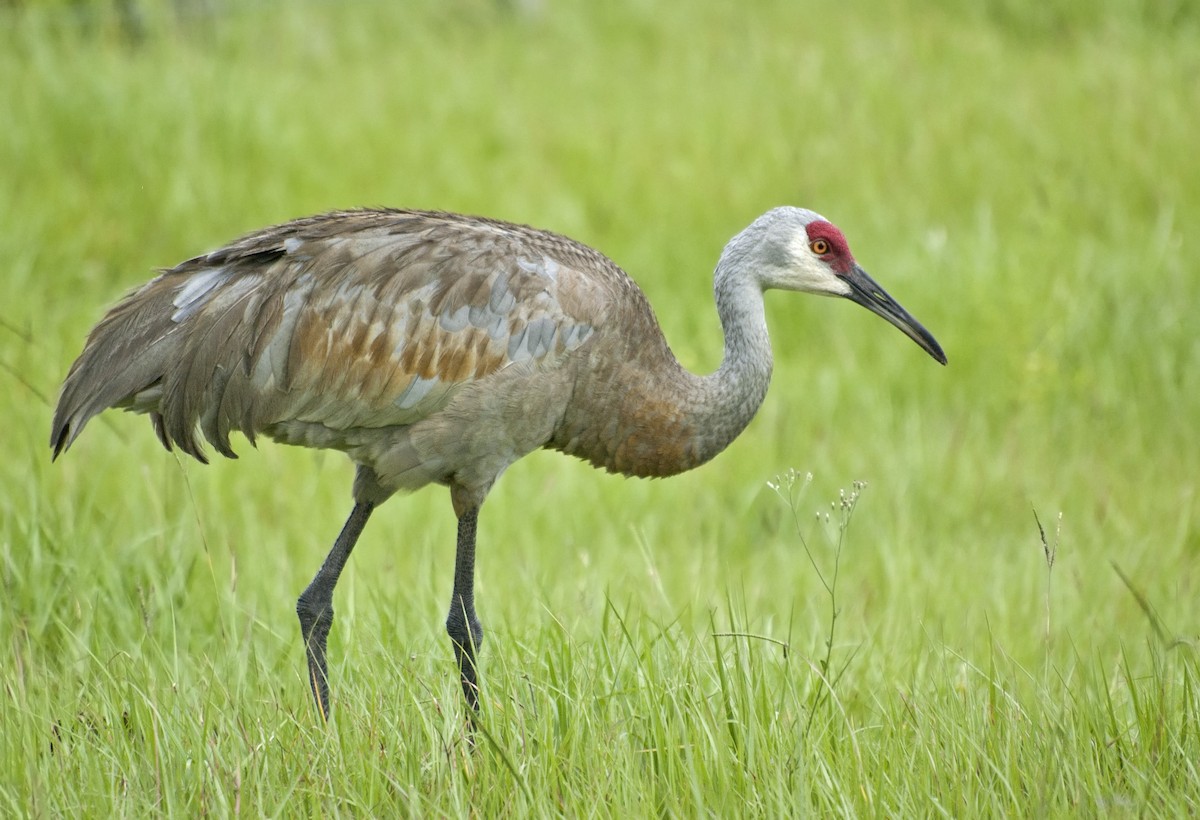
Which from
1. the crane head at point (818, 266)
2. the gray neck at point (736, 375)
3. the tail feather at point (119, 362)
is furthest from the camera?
the crane head at point (818, 266)

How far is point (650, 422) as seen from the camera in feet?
13.8

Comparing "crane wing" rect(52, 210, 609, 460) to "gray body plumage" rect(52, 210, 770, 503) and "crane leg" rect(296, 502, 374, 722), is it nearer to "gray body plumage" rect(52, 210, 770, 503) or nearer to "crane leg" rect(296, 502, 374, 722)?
"gray body plumage" rect(52, 210, 770, 503)

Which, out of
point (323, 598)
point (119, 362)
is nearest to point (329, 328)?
point (119, 362)

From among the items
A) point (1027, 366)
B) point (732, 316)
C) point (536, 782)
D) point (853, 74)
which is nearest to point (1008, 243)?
point (1027, 366)

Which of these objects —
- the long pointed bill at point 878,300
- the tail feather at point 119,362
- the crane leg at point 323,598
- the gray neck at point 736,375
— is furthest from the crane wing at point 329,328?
the long pointed bill at point 878,300

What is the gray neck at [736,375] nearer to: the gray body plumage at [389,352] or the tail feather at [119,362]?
the gray body plumage at [389,352]

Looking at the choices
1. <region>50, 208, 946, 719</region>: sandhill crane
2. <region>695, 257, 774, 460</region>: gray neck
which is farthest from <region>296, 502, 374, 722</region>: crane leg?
<region>695, 257, 774, 460</region>: gray neck

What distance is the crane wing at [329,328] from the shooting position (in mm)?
4035

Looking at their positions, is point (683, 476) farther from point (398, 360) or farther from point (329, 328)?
point (329, 328)

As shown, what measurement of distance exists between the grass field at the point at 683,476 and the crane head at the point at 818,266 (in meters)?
0.67

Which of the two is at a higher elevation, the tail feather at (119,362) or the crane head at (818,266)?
the crane head at (818,266)

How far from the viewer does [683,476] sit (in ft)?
20.1

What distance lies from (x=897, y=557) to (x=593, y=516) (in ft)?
4.04

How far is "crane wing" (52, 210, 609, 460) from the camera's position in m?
4.04
